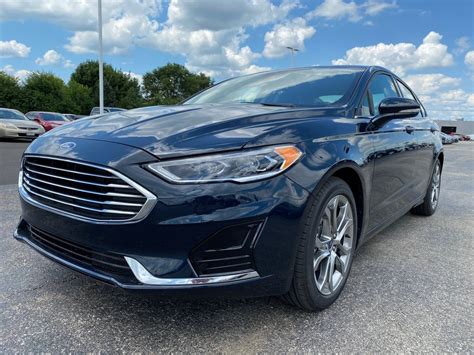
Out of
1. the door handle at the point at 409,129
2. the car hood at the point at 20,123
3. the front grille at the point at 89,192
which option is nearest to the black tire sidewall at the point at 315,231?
the front grille at the point at 89,192

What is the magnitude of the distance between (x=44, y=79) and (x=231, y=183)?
145ft

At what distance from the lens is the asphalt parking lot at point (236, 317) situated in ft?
6.68

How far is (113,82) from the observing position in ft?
179

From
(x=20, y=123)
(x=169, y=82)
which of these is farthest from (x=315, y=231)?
(x=169, y=82)

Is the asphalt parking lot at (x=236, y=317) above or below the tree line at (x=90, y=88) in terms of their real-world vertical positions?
below

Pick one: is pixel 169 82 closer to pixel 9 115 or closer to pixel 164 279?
pixel 9 115

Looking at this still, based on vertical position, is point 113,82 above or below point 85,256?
above

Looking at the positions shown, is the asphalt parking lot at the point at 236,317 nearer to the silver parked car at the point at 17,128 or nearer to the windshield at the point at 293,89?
the windshield at the point at 293,89

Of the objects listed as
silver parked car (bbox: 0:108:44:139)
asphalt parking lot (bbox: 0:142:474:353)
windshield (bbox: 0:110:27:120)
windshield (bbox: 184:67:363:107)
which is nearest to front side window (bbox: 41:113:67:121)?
windshield (bbox: 0:110:27:120)

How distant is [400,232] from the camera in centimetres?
415

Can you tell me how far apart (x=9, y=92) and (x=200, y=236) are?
39.7 metres

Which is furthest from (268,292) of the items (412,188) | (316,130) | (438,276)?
(412,188)

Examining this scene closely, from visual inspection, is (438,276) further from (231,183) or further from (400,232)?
(231,183)

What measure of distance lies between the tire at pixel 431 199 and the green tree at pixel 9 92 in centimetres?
3797
